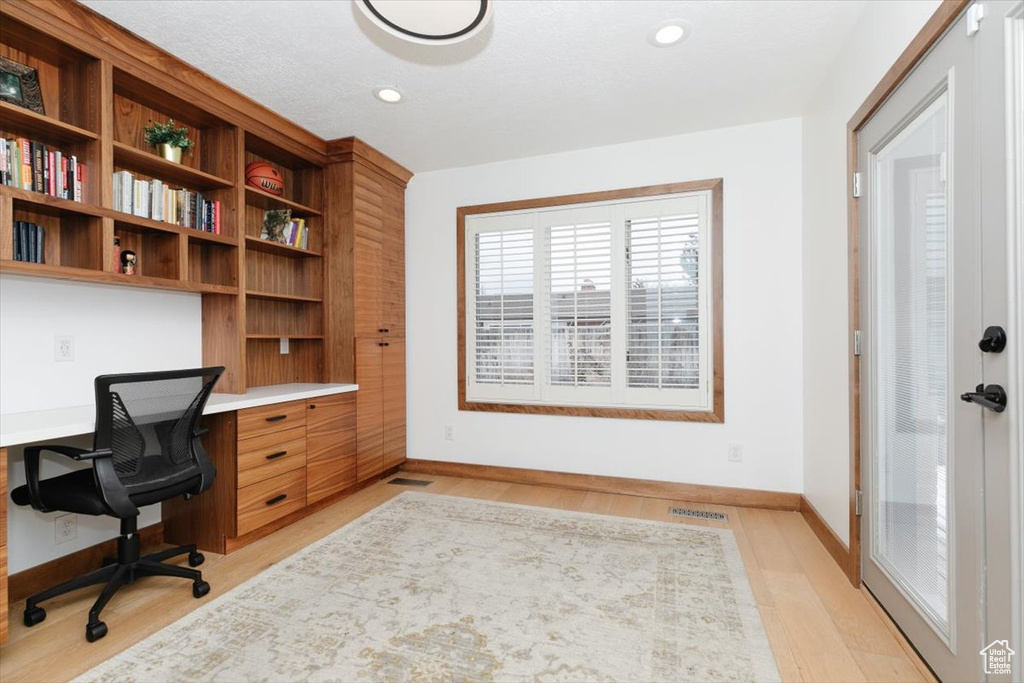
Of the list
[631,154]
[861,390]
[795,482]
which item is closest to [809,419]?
[795,482]

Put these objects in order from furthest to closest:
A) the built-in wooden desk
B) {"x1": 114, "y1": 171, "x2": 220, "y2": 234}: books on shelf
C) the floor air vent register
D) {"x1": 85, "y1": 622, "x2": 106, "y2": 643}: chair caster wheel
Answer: the floor air vent register
the built-in wooden desk
{"x1": 114, "y1": 171, "x2": 220, "y2": 234}: books on shelf
{"x1": 85, "y1": 622, "x2": 106, "y2": 643}: chair caster wheel

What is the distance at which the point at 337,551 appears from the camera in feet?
8.04

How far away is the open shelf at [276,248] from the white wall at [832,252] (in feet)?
11.1

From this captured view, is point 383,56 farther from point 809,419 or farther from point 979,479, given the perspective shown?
point 809,419

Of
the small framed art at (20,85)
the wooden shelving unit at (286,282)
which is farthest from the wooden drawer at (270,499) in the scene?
the small framed art at (20,85)

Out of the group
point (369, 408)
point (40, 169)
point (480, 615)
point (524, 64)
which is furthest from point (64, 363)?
point (524, 64)

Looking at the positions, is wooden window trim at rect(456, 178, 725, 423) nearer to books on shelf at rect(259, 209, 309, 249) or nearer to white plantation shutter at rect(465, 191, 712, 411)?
white plantation shutter at rect(465, 191, 712, 411)

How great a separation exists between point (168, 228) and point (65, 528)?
1576mm

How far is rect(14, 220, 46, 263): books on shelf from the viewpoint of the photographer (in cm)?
197

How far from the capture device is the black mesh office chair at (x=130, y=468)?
5.81 feet

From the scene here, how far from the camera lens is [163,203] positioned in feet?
8.02

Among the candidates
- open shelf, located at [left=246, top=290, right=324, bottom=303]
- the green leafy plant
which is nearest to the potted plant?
the green leafy plant

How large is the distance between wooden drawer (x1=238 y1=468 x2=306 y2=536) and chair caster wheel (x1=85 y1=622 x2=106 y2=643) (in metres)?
0.73

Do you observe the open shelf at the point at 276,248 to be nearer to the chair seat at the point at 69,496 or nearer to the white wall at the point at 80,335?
the white wall at the point at 80,335
